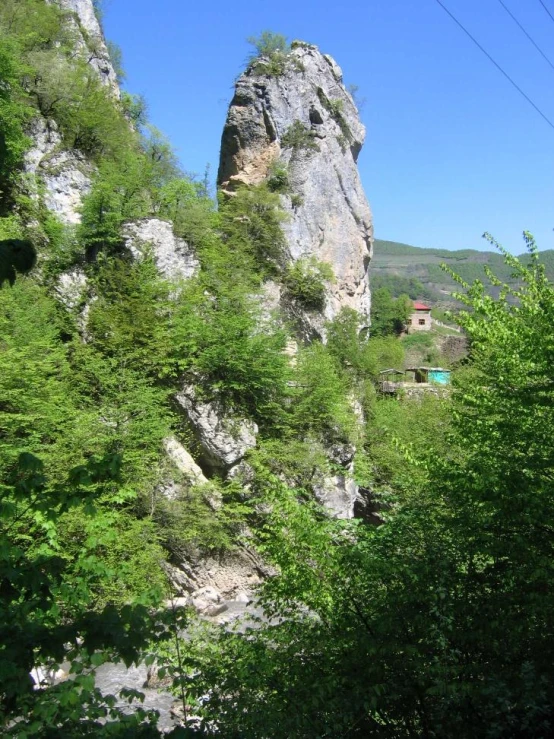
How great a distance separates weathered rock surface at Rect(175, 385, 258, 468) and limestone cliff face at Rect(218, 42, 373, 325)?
10198 mm

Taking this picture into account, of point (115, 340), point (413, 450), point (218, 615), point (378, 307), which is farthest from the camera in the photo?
point (378, 307)

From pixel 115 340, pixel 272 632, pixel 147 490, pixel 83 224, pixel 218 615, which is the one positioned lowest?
pixel 218 615

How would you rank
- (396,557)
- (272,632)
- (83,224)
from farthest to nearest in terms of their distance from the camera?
(83,224)
(272,632)
(396,557)

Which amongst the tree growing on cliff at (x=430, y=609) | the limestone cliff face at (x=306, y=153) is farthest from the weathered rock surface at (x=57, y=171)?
the tree growing on cliff at (x=430, y=609)

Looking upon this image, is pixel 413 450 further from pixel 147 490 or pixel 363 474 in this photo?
pixel 363 474

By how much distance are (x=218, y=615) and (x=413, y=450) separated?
9.03 m

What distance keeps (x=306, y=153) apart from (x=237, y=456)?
17.0 m

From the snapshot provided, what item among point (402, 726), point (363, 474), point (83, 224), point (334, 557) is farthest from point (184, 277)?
point (402, 726)

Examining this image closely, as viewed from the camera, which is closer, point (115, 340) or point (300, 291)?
point (115, 340)

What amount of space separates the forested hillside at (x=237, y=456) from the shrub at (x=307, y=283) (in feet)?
0.40

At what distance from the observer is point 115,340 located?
58.0ft

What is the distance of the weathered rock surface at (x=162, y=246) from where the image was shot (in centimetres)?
1964

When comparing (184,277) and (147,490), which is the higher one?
(184,277)

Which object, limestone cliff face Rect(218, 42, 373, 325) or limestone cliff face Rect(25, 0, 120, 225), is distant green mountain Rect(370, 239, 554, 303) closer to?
limestone cliff face Rect(218, 42, 373, 325)
